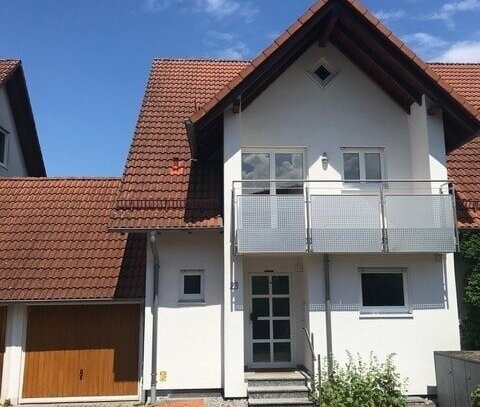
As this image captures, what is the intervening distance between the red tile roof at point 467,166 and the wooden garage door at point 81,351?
25.3 feet

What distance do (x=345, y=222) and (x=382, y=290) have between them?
176 centimetres

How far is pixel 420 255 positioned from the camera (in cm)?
1063

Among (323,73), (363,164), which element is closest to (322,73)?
(323,73)

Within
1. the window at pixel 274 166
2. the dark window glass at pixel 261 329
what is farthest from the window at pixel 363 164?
the dark window glass at pixel 261 329

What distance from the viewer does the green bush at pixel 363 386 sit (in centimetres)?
908

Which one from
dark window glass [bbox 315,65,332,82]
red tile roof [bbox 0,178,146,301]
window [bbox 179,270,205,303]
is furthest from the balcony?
red tile roof [bbox 0,178,146,301]

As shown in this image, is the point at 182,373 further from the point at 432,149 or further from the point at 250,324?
the point at 432,149

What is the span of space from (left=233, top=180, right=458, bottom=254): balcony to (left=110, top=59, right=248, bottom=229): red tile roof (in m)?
0.91

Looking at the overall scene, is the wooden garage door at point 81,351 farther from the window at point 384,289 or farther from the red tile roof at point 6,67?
the red tile roof at point 6,67

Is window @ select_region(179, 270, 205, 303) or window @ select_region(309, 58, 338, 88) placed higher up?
window @ select_region(309, 58, 338, 88)

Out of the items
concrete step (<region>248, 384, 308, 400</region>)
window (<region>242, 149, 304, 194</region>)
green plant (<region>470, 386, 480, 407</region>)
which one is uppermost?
window (<region>242, 149, 304, 194</region>)

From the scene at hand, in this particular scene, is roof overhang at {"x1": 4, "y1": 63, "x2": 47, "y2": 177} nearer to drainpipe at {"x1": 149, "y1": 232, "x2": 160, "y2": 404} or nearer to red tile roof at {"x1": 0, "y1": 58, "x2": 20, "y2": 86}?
red tile roof at {"x1": 0, "y1": 58, "x2": 20, "y2": 86}

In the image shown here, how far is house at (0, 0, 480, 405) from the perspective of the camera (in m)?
10.2

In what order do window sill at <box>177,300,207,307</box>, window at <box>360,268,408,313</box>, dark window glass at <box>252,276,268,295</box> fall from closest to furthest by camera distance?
window at <box>360,268,408,313</box> → window sill at <box>177,300,207,307</box> → dark window glass at <box>252,276,268,295</box>
